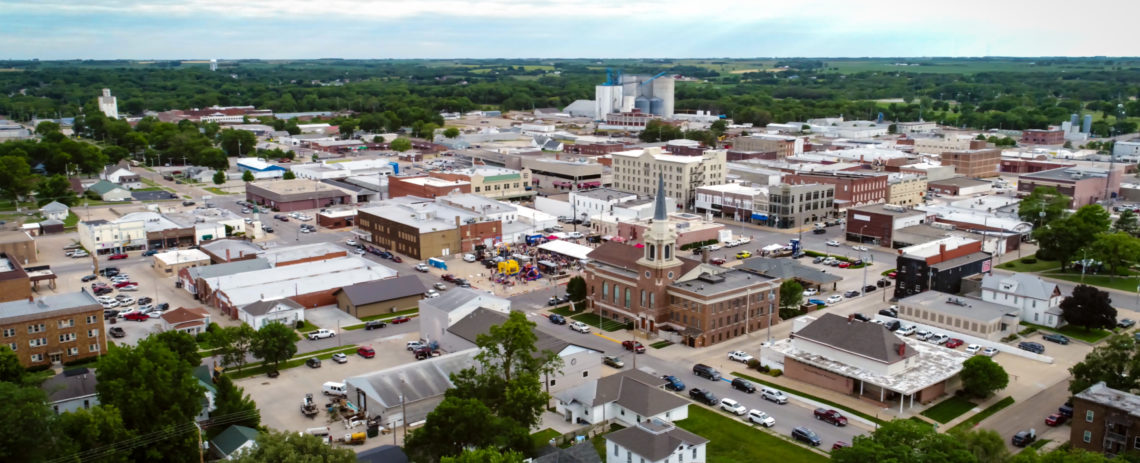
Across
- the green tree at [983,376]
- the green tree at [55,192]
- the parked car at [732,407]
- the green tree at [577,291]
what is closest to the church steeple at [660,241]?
the green tree at [577,291]

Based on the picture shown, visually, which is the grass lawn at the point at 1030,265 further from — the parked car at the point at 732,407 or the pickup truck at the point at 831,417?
the parked car at the point at 732,407

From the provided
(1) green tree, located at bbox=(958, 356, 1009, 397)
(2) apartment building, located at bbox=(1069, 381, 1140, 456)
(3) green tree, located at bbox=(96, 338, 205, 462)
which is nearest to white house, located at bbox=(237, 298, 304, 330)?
(3) green tree, located at bbox=(96, 338, 205, 462)

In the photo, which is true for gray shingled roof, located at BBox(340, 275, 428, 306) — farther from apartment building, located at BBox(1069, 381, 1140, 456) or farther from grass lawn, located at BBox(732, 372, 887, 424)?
apartment building, located at BBox(1069, 381, 1140, 456)

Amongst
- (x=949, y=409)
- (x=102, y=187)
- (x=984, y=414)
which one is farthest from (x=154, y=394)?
(x=102, y=187)

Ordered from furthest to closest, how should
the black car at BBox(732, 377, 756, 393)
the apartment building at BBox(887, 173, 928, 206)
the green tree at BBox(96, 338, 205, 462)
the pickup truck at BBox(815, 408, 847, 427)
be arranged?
the apartment building at BBox(887, 173, 928, 206), the black car at BBox(732, 377, 756, 393), the pickup truck at BBox(815, 408, 847, 427), the green tree at BBox(96, 338, 205, 462)

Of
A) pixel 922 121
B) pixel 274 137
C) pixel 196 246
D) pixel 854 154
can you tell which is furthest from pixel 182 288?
pixel 922 121

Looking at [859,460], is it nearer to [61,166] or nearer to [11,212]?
[11,212]
